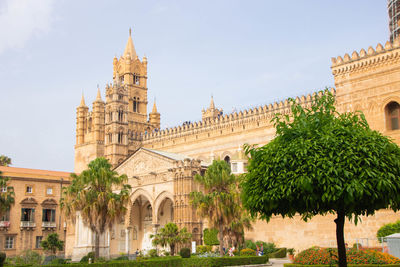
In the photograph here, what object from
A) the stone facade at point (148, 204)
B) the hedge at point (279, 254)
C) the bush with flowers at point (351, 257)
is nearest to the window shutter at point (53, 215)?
the stone facade at point (148, 204)

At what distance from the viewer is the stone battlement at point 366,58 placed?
1321 inches

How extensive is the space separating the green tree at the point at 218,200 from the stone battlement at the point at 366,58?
41.3 ft

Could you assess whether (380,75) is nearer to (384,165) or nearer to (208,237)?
(208,237)

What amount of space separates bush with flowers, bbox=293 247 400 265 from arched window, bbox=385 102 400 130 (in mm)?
16725

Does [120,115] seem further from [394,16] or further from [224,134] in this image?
[394,16]

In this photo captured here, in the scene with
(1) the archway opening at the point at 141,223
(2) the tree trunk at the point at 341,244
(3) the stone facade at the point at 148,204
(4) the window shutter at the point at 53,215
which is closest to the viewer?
(2) the tree trunk at the point at 341,244

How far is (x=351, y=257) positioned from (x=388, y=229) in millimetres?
11317

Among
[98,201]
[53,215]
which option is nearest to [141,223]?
[53,215]

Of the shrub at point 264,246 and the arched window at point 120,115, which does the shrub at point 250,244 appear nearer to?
the shrub at point 264,246

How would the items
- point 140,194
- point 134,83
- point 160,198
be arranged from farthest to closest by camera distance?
point 134,83, point 140,194, point 160,198

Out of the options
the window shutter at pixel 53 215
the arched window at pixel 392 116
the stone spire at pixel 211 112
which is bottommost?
the window shutter at pixel 53 215

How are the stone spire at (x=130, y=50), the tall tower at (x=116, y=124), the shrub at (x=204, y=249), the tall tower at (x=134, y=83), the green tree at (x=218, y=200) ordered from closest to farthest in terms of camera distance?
the green tree at (x=218, y=200) → the shrub at (x=204, y=249) → the tall tower at (x=116, y=124) → the tall tower at (x=134, y=83) → the stone spire at (x=130, y=50)

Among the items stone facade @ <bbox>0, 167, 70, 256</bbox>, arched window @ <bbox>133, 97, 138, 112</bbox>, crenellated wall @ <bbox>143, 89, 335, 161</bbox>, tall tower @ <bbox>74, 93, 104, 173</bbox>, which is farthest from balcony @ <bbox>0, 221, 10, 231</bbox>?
arched window @ <bbox>133, 97, 138, 112</bbox>

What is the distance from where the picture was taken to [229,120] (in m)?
46.2
